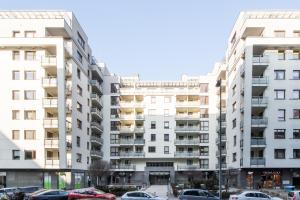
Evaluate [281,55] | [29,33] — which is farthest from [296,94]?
[29,33]

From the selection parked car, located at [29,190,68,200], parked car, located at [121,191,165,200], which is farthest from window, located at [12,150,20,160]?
parked car, located at [121,191,165,200]

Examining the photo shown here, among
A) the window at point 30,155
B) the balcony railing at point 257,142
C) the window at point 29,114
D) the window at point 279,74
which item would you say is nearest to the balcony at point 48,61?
the window at point 29,114

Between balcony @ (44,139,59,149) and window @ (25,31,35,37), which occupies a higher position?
window @ (25,31,35,37)

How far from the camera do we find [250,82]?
62.8m

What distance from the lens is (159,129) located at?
99562mm

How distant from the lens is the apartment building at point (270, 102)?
62.4m

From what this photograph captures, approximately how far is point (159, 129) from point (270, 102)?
39.8 meters

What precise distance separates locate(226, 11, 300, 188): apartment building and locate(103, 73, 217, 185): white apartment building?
106 ft

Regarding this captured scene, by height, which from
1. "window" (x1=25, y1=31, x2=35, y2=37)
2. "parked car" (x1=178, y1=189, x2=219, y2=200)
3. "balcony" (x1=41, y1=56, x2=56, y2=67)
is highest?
"window" (x1=25, y1=31, x2=35, y2=37)

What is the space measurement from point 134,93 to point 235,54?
32.1 meters

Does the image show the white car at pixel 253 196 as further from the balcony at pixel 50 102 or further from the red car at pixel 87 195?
the balcony at pixel 50 102

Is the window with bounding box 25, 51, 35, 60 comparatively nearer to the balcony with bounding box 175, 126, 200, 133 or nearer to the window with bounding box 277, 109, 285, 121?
the window with bounding box 277, 109, 285, 121

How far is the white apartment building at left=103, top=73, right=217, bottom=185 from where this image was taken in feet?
318

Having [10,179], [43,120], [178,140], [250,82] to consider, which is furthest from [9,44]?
[178,140]
